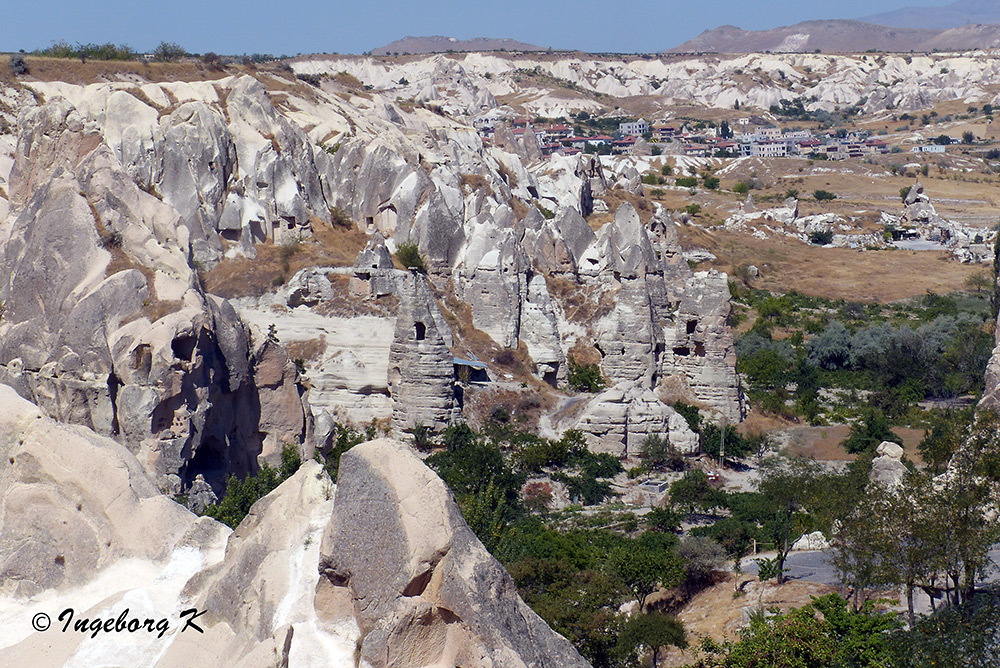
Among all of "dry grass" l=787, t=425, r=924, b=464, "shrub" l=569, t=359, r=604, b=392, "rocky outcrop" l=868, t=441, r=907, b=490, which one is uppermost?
"rocky outcrop" l=868, t=441, r=907, b=490

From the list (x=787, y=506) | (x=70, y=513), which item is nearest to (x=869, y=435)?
(x=787, y=506)

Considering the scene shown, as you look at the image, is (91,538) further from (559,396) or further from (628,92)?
(628,92)

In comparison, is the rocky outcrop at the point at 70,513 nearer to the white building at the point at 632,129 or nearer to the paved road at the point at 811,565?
the paved road at the point at 811,565

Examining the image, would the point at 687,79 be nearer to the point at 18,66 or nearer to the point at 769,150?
the point at 769,150

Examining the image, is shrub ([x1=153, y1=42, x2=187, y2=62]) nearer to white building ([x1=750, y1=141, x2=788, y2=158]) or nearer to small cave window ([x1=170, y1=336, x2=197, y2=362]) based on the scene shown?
small cave window ([x1=170, y1=336, x2=197, y2=362])

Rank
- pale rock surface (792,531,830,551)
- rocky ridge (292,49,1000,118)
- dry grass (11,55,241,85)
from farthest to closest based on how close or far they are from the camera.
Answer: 1. rocky ridge (292,49,1000,118)
2. dry grass (11,55,241,85)
3. pale rock surface (792,531,830,551)

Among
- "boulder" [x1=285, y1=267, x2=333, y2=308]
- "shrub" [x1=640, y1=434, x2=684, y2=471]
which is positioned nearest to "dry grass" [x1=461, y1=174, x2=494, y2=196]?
"boulder" [x1=285, y1=267, x2=333, y2=308]
